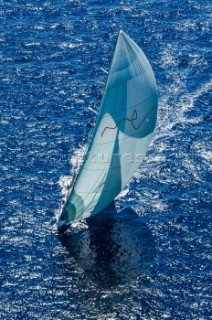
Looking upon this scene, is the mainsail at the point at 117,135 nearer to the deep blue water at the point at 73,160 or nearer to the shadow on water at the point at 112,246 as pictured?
the shadow on water at the point at 112,246

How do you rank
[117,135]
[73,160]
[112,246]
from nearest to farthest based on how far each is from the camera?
[117,135] < [112,246] < [73,160]

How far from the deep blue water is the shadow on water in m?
0.19

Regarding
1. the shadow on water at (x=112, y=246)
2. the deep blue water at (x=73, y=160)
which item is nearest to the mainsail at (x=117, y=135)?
the shadow on water at (x=112, y=246)

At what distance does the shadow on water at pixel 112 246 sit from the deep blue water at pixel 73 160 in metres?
0.19

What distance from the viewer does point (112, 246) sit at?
139500 mm

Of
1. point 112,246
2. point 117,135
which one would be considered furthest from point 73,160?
point 112,246

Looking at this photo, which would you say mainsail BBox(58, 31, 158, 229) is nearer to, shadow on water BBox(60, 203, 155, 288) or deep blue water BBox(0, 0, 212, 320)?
shadow on water BBox(60, 203, 155, 288)

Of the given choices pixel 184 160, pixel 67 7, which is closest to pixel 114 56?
pixel 184 160

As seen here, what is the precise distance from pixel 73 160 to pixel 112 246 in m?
22.7

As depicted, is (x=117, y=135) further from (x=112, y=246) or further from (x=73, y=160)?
(x=112, y=246)

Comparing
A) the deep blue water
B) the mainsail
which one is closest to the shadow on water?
the deep blue water

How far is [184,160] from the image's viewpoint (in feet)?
510

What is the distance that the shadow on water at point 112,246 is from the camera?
5285 inches

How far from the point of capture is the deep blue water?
130m
